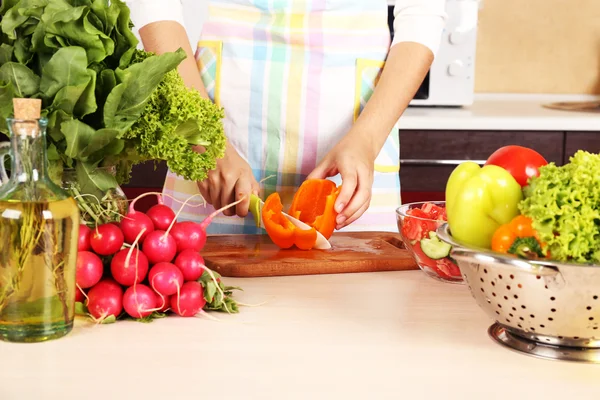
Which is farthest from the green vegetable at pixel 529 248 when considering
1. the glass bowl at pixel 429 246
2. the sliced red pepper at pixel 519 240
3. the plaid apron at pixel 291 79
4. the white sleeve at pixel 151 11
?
the white sleeve at pixel 151 11

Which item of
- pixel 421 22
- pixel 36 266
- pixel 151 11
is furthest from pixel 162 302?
pixel 421 22

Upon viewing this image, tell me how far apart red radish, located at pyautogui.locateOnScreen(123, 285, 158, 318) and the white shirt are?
85 centimetres

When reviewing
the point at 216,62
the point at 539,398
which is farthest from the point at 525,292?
the point at 216,62

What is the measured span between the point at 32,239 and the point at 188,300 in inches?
8.5

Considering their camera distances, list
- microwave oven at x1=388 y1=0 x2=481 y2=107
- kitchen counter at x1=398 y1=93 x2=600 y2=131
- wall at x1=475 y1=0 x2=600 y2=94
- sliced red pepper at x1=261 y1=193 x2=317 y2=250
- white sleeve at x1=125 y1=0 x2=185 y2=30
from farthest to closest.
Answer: wall at x1=475 y1=0 x2=600 y2=94 → microwave oven at x1=388 y1=0 x2=481 y2=107 → kitchen counter at x1=398 y1=93 x2=600 y2=131 → white sleeve at x1=125 y1=0 x2=185 y2=30 → sliced red pepper at x1=261 y1=193 x2=317 y2=250

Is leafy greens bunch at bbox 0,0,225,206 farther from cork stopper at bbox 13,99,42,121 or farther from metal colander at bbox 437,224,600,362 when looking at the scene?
metal colander at bbox 437,224,600,362

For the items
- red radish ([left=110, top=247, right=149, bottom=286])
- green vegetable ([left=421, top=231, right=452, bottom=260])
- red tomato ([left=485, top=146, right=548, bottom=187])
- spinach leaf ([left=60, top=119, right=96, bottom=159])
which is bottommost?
green vegetable ([left=421, top=231, right=452, bottom=260])

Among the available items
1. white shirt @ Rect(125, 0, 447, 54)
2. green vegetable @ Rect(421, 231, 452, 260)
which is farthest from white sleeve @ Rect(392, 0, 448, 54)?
green vegetable @ Rect(421, 231, 452, 260)

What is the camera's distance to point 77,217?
0.94 metres

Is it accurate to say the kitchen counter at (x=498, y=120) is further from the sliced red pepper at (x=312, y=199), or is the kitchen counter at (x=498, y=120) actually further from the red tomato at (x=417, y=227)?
the red tomato at (x=417, y=227)

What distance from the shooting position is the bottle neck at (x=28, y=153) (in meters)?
0.89

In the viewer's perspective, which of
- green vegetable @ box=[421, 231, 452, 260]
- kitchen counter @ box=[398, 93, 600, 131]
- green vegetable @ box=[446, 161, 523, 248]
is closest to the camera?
green vegetable @ box=[446, 161, 523, 248]

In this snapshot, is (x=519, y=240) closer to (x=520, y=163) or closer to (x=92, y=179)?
(x=520, y=163)

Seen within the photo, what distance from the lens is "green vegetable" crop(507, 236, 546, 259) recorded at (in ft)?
2.87
